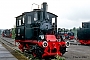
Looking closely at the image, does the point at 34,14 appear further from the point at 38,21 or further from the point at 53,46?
the point at 53,46

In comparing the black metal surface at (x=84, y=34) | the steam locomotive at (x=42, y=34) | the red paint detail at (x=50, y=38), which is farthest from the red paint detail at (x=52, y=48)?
the black metal surface at (x=84, y=34)

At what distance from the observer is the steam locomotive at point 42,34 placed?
1366cm

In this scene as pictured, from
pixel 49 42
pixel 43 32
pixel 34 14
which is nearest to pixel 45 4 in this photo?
pixel 34 14

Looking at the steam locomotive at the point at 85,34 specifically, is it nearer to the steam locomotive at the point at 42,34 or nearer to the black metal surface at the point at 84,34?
the black metal surface at the point at 84,34

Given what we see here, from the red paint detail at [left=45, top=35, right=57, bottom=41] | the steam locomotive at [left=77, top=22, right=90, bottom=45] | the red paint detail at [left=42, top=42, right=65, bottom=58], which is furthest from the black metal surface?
the red paint detail at [left=42, top=42, right=65, bottom=58]

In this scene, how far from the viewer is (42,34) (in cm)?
1485

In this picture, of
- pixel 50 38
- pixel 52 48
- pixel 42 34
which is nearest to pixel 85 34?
pixel 42 34

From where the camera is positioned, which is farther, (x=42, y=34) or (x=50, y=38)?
(x=42, y=34)

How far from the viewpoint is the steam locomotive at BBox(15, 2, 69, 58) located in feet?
44.8

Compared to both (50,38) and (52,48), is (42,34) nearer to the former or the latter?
(50,38)

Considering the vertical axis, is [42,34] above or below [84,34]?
above

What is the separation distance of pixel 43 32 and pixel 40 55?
1.98 meters

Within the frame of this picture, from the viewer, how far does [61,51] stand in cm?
1437

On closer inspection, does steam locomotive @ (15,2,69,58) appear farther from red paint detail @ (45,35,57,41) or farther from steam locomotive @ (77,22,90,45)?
steam locomotive @ (77,22,90,45)
